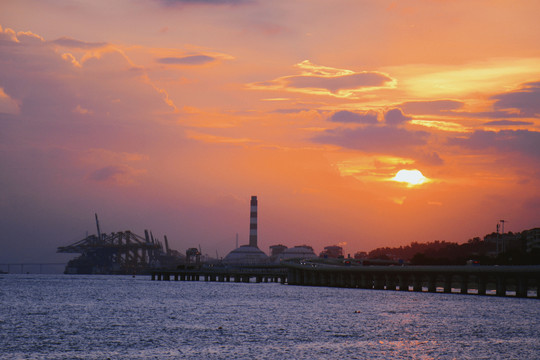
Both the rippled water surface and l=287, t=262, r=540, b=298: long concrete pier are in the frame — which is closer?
the rippled water surface

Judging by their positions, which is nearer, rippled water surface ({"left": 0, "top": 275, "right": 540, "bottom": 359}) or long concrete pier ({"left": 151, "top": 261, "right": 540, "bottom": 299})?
rippled water surface ({"left": 0, "top": 275, "right": 540, "bottom": 359})

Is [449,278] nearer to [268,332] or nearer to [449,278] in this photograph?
[449,278]

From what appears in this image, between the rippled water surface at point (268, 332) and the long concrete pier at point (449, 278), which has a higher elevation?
the long concrete pier at point (449, 278)

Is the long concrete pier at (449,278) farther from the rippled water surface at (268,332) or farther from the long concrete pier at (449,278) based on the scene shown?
the rippled water surface at (268,332)

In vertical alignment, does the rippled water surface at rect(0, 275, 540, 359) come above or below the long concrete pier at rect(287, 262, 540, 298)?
below

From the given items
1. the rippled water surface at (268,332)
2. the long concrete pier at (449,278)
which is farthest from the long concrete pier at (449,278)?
the rippled water surface at (268,332)

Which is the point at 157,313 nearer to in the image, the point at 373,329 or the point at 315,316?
the point at 315,316

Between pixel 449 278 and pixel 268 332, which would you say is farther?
pixel 449 278

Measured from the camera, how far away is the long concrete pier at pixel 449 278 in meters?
122

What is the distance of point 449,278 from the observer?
5906 inches

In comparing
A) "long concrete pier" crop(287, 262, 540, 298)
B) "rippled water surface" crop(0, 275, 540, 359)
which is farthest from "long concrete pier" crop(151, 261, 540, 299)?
"rippled water surface" crop(0, 275, 540, 359)

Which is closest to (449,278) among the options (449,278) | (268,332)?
(449,278)

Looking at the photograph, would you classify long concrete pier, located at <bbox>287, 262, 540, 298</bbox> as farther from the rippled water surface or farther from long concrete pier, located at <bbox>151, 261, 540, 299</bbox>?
the rippled water surface

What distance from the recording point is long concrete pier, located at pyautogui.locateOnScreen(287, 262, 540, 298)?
4808 inches
